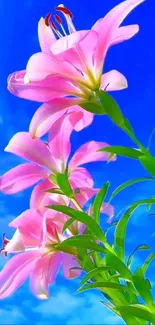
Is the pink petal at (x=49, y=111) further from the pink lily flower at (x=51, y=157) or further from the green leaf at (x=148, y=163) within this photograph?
the green leaf at (x=148, y=163)

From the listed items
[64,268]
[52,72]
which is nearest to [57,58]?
[52,72]

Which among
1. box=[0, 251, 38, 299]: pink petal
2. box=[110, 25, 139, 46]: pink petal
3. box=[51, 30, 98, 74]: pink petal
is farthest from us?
box=[0, 251, 38, 299]: pink petal

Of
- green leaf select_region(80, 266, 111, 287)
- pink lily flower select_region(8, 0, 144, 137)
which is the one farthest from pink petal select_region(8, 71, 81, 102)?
green leaf select_region(80, 266, 111, 287)

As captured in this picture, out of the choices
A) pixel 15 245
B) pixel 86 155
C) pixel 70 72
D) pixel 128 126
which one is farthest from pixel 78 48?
pixel 15 245

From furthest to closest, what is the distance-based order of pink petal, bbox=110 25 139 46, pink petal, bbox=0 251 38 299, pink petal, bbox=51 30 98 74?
pink petal, bbox=0 251 38 299
pink petal, bbox=110 25 139 46
pink petal, bbox=51 30 98 74

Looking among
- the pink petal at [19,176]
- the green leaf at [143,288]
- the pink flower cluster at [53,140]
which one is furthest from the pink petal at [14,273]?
the green leaf at [143,288]

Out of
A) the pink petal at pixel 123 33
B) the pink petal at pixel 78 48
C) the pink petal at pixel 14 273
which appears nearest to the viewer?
the pink petal at pixel 78 48

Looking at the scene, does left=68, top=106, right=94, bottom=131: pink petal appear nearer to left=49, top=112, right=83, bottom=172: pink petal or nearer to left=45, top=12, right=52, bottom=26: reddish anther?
left=49, top=112, right=83, bottom=172: pink petal

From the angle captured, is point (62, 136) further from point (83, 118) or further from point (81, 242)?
point (81, 242)
